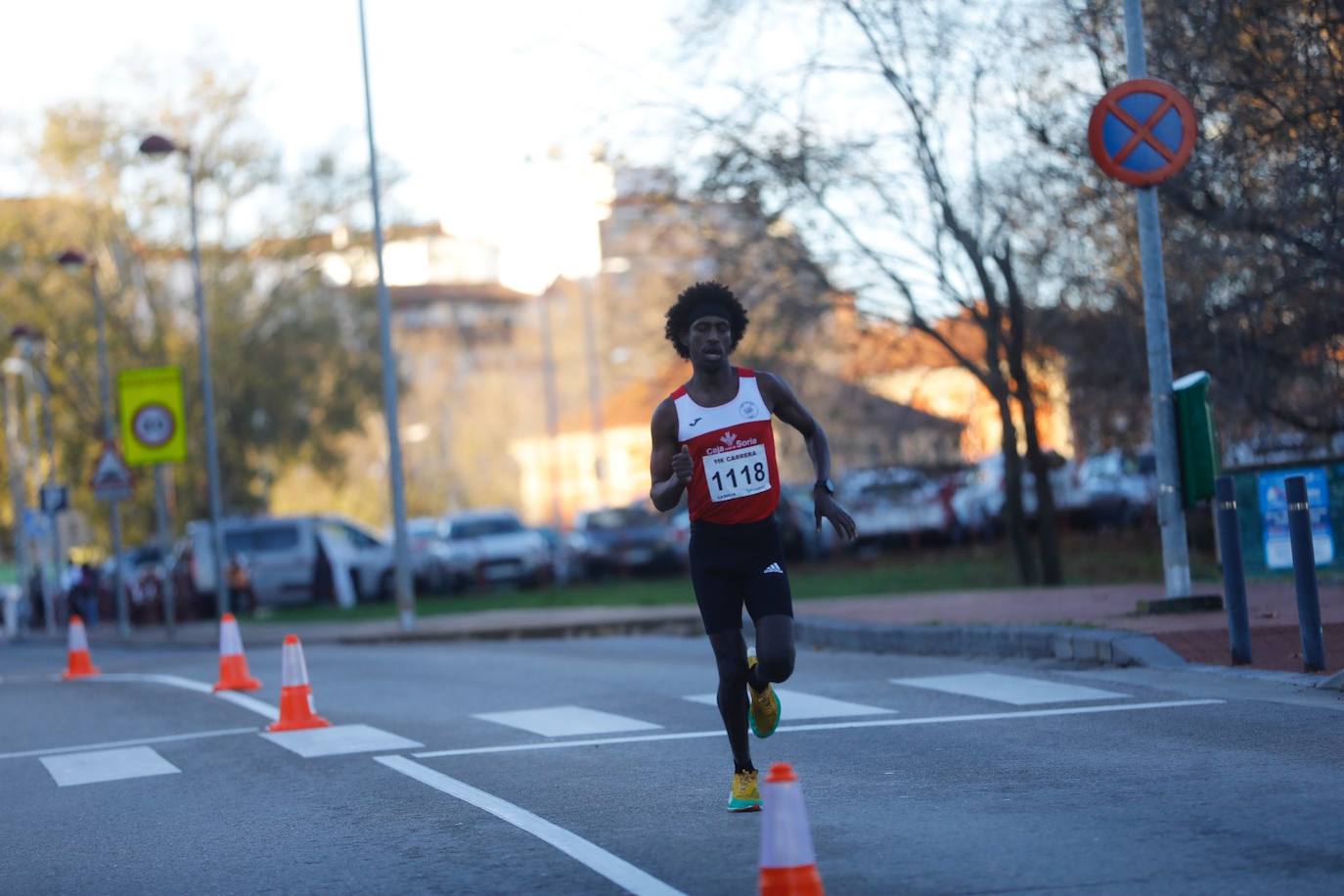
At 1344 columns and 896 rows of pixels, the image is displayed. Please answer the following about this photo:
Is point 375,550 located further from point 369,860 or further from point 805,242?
point 369,860

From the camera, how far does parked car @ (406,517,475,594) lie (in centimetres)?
3900

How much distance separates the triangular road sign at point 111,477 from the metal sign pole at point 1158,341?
781 inches

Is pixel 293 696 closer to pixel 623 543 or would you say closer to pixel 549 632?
pixel 549 632

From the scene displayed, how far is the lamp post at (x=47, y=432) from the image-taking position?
4306 centimetres

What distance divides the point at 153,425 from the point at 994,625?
1687 centimetres

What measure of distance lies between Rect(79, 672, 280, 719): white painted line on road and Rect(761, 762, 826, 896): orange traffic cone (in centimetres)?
850

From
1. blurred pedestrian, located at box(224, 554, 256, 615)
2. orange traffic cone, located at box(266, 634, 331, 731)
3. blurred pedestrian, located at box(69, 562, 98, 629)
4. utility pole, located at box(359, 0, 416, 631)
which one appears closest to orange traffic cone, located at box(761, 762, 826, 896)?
orange traffic cone, located at box(266, 634, 331, 731)

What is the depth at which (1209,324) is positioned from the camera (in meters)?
20.2

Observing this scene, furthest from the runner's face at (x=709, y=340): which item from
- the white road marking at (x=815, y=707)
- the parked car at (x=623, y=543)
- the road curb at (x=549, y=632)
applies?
the parked car at (x=623, y=543)

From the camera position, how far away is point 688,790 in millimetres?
8594

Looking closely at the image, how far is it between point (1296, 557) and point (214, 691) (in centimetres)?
852

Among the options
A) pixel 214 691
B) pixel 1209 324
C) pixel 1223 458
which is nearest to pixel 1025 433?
pixel 1223 458

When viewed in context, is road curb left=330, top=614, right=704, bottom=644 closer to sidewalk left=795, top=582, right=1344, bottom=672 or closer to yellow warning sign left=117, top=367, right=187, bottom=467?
sidewalk left=795, top=582, right=1344, bottom=672

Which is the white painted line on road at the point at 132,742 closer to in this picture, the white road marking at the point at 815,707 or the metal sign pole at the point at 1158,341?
the white road marking at the point at 815,707
